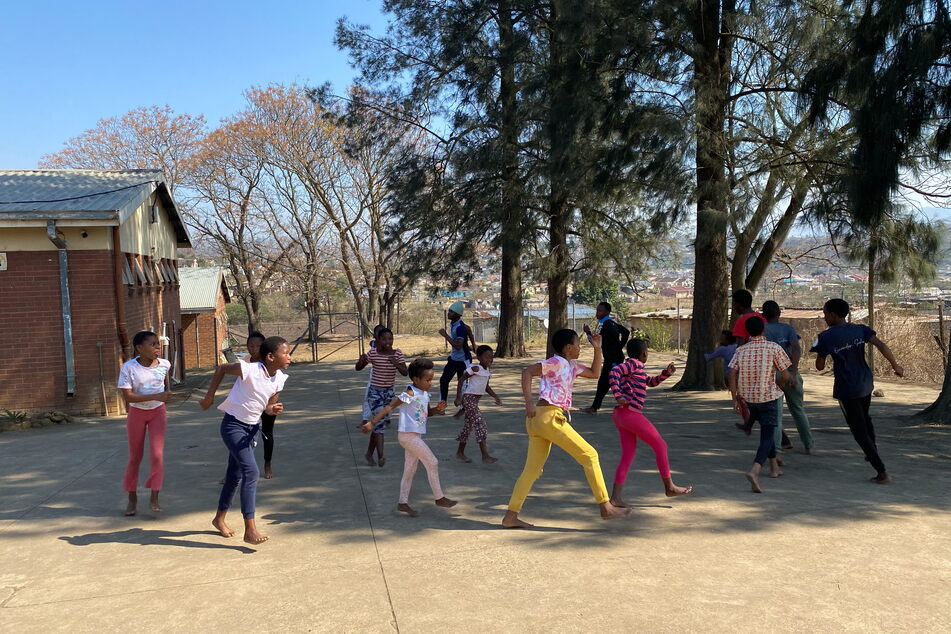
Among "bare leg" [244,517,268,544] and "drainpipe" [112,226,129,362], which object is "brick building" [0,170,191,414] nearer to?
"drainpipe" [112,226,129,362]

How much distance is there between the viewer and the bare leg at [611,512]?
5430 millimetres

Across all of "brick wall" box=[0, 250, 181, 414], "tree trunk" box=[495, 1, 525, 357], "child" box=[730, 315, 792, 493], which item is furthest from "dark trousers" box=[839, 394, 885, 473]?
"brick wall" box=[0, 250, 181, 414]

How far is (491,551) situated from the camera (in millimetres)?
4867

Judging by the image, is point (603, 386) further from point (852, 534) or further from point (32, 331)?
point (32, 331)

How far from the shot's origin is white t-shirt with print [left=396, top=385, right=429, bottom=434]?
5.59 metres

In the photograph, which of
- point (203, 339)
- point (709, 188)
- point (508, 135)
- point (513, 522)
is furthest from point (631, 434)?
point (203, 339)

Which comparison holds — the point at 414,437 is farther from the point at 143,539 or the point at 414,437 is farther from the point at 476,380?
the point at 143,539

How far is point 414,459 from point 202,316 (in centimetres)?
2739

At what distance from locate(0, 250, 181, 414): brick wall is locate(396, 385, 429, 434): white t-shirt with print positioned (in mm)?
7822

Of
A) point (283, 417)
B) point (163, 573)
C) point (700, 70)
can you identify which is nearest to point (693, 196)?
point (700, 70)

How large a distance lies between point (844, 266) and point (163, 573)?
12.2m

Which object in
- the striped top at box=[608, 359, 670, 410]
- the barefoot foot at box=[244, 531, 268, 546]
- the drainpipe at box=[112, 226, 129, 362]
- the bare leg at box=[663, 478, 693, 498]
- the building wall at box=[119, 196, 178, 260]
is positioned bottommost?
the barefoot foot at box=[244, 531, 268, 546]

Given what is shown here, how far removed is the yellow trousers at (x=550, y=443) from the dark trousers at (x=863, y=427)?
2.70 meters

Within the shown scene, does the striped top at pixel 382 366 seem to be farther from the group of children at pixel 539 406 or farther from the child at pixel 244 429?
the child at pixel 244 429
